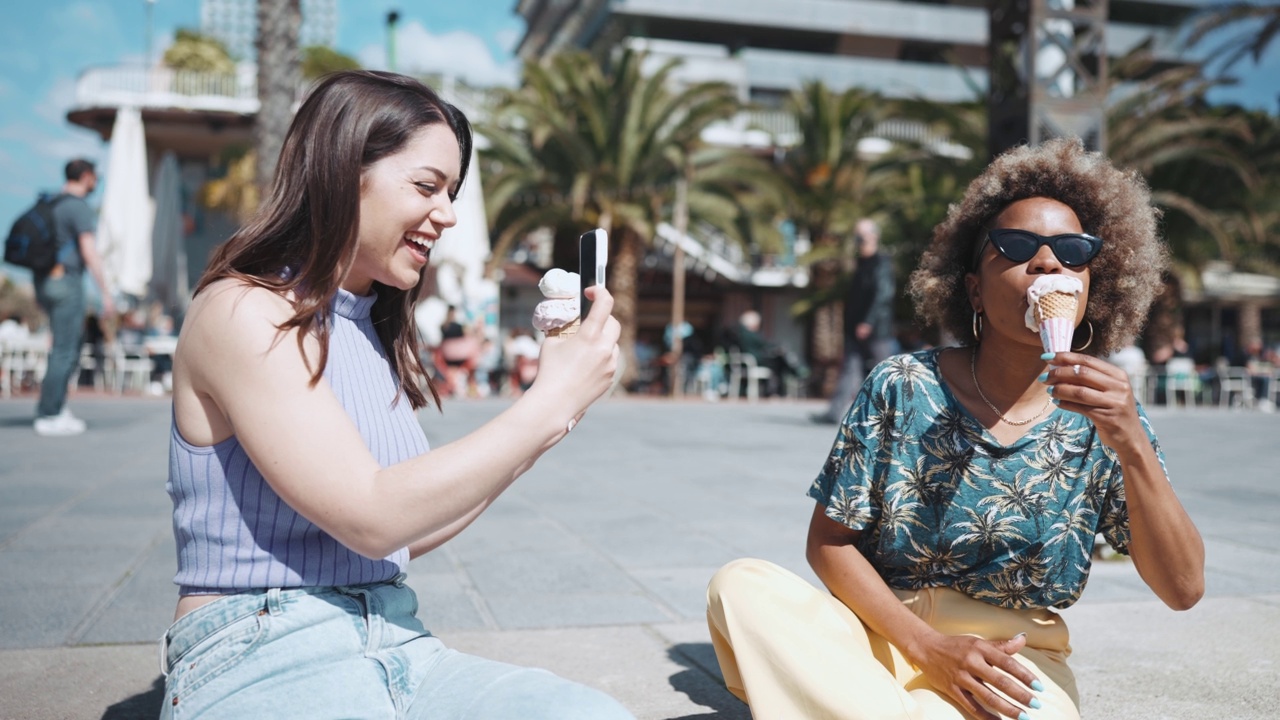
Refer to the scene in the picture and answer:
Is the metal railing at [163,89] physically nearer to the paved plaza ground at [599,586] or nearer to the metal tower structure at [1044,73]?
the paved plaza ground at [599,586]

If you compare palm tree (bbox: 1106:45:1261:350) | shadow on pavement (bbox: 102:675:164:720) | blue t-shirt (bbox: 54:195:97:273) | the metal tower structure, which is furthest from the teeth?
palm tree (bbox: 1106:45:1261:350)

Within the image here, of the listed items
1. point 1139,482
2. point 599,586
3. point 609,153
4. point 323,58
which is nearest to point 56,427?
point 599,586

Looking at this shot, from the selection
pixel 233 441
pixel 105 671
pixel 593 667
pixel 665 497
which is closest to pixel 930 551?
pixel 593 667

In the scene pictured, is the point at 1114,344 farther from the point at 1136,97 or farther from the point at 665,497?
the point at 1136,97

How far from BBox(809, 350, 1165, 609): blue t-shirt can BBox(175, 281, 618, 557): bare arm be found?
85cm

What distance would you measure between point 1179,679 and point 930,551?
3.98 feet

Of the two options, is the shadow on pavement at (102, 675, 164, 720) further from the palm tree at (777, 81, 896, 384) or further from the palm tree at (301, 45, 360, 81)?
the palm tree at (301, 45, 360, 81)

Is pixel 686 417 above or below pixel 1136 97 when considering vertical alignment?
below

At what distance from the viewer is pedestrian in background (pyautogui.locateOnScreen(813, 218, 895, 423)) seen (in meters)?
10.1

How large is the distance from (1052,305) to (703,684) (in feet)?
4.76

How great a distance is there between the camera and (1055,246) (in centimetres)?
208

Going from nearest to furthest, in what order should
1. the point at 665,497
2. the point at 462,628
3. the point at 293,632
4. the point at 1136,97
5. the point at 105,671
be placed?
1. the point at 293,632
2. the point at 105,671
3. the point at 462,628
4. the point at 665,497
5. the point at 1136,97

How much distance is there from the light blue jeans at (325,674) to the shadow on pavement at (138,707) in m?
1.00

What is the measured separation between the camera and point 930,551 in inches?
85.1
